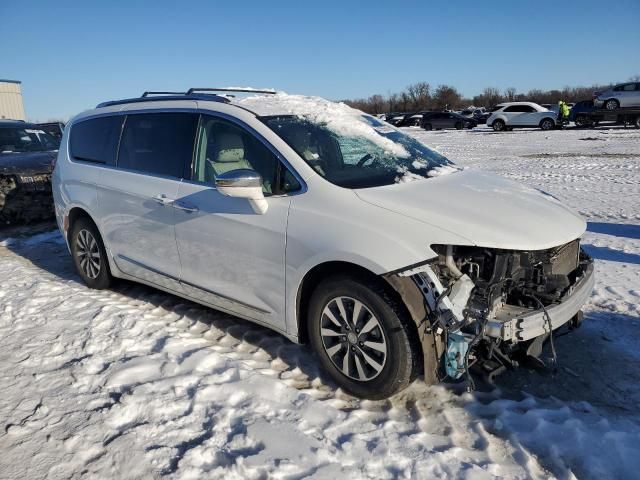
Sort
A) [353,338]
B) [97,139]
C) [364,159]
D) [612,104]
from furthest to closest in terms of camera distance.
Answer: [612,104] → [97,139] → [364,159] → [353,338]

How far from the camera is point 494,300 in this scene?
3.00 meters

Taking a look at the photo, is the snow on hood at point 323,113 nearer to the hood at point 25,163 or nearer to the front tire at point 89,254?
the front tire at point 89,254

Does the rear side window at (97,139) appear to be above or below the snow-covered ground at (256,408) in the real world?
above

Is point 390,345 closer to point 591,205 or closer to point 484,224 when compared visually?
point 484,224

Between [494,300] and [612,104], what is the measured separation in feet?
103

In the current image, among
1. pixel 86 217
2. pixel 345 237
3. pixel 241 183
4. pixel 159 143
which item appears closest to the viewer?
pixel 345 237

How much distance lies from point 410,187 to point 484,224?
0.62 m

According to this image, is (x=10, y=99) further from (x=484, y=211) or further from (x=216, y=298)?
(x=484, y=211)

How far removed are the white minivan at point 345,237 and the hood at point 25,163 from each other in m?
4.34

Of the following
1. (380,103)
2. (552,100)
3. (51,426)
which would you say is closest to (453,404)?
(51,426)

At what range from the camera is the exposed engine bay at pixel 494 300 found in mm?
2918

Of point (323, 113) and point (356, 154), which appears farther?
point (323, 113)

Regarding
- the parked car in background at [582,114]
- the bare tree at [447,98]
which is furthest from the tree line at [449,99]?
the parked car in background at [582,114]

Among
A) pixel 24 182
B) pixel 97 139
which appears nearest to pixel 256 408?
pixel 97 139
